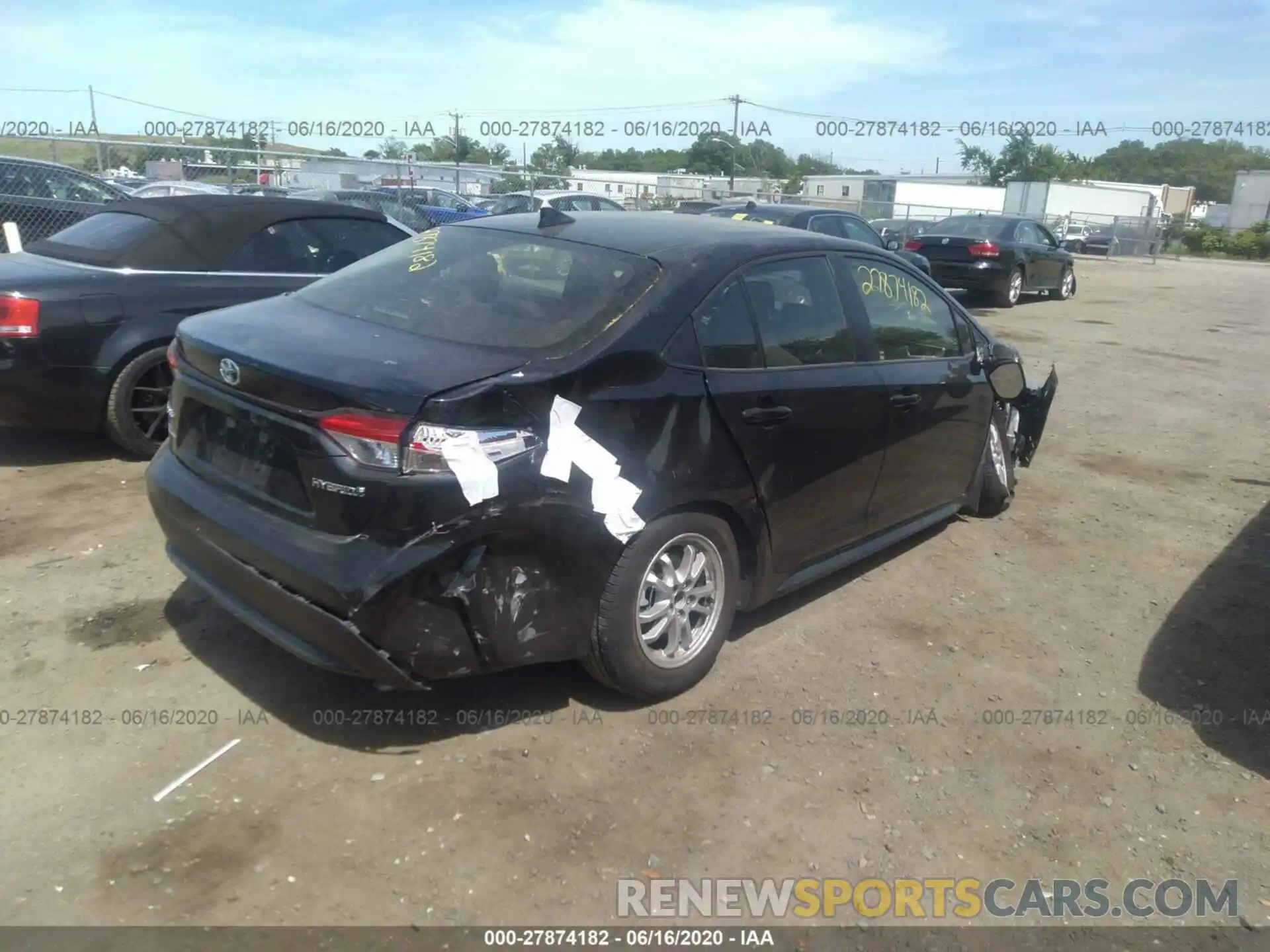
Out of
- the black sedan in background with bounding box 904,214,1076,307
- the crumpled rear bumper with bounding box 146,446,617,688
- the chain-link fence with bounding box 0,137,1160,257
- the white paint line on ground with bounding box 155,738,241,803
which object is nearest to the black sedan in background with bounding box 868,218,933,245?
the chain-link fence with bounding box 0,137,1160,257

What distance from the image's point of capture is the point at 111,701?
3.49 meters

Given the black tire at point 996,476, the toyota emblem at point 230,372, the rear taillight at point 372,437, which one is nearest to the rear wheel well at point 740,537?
the rear taillight at point 372,437

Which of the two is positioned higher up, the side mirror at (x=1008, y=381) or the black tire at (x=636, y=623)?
the side mirror at (x=1008, y=381)

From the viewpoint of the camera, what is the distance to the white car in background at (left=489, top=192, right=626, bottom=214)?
1861cm

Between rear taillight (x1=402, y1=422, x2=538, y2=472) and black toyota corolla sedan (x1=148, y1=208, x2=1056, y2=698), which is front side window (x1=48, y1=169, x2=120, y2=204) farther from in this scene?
rear taillight (x1=402, y1=422, x2=538, y2=472)

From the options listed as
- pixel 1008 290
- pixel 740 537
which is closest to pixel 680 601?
pixel 740 537

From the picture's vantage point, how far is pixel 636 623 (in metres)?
3.41

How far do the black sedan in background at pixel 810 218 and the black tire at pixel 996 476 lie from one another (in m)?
5.82

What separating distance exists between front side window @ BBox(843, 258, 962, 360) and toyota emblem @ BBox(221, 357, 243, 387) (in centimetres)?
256

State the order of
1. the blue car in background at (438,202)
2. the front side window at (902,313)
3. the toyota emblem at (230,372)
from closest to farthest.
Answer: the toyota emblem at (230,372)
the front side window at (902,313)
the blue car in background at (438,202)

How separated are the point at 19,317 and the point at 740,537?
13.5ft

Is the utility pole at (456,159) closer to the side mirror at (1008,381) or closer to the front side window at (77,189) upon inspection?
the front side window at (77,189)

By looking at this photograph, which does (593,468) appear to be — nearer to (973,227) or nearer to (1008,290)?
(1008,290)

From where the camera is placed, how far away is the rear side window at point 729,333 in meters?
3.57
